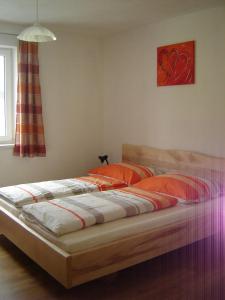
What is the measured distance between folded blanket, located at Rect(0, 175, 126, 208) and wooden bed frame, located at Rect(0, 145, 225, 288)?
165mm

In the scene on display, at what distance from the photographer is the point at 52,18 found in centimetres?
387

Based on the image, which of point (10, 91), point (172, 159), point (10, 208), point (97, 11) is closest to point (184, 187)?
point (172, 159)

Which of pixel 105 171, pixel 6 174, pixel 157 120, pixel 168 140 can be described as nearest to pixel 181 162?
pixel 168 140

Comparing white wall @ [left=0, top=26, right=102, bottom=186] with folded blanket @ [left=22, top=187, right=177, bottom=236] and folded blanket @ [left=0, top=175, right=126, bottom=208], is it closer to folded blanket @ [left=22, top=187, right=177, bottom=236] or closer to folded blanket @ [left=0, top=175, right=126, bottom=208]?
folded blanket @ [left=0, top=175, right=126, bottom=208]

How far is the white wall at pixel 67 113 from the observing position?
4.39 meters

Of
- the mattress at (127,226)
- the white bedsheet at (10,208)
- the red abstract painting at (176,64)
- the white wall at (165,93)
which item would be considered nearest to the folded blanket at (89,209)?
the mattress at (127,226)

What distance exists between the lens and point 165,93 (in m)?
4.07

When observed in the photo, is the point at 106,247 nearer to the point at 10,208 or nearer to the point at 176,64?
the point at 10,208

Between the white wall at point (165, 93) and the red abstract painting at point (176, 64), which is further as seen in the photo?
the red abstract painting at point (176, 64)

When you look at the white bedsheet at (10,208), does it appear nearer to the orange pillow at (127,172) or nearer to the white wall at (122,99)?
the white wall at (122,99)

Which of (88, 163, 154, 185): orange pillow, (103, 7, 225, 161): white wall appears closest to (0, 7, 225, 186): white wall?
(103, 7, 225, 161): white wall

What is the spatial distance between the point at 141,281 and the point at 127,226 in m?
0.46

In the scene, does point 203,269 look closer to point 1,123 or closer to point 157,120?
point 157,120

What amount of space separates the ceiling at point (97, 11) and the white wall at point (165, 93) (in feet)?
0.61
